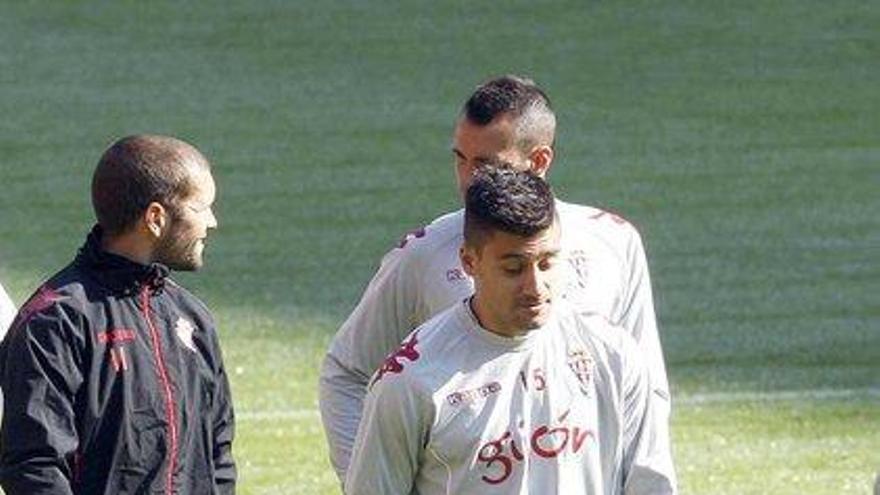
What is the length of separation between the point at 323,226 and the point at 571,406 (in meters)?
10.0

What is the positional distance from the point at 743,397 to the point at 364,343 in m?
5.46

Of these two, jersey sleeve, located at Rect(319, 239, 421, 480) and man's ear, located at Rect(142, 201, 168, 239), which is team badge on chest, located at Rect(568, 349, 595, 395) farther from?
man's ear, located at Rect(142, 201, 168, 239)

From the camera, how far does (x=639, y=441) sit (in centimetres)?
523

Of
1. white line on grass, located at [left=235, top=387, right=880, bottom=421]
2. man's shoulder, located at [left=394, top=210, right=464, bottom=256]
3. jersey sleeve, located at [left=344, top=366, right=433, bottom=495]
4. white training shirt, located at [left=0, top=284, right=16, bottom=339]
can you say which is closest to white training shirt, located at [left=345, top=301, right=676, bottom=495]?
jersey sleeve, located at [left=344, top=366, right=433, bottom=495]

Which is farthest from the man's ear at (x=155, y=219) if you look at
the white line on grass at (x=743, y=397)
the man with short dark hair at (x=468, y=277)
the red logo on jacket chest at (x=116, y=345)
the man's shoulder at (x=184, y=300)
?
the white line on grass at (x=743, y=397)

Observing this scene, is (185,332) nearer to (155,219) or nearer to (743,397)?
(155,219)

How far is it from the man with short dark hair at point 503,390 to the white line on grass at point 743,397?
6.10 m

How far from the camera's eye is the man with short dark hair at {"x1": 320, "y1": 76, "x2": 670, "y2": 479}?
6.01 metres

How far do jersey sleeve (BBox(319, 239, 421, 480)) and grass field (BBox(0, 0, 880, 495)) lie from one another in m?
3.78

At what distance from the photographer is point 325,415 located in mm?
6270

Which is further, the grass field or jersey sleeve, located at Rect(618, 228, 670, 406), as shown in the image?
the grass field

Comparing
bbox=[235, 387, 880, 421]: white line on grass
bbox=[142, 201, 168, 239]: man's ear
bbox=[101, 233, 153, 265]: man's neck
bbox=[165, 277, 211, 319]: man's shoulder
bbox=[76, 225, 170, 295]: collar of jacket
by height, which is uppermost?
bbox=[142, 201, 168, 239]: man's ear

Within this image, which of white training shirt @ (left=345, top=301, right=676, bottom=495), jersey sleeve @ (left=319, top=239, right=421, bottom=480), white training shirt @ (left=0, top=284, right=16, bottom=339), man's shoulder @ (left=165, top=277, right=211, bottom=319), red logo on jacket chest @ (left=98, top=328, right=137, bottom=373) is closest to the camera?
white training shirt @ (left=345, top=301, right=676, bottom=495)


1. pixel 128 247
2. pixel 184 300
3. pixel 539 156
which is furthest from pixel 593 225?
pixel 128 247
